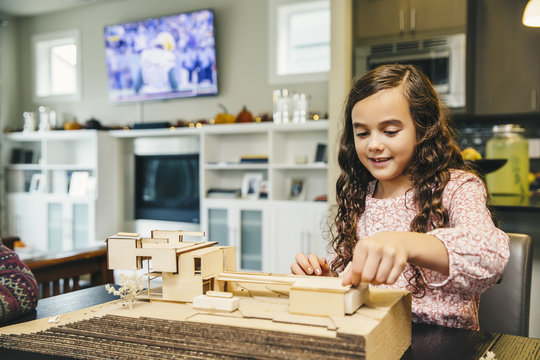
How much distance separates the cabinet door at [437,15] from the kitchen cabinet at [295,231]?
Result: 149 centimetres

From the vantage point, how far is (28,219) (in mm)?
5254

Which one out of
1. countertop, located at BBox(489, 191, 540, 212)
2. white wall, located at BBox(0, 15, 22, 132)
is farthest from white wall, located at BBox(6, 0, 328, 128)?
countertop, located at BBox(489, 191, 540, 212)

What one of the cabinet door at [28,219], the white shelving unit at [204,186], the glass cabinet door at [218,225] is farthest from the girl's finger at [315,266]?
the cabinet door at [28,219]

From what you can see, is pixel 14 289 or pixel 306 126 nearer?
pixel 14 289

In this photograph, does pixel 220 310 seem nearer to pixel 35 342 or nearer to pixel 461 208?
pixel 35 342

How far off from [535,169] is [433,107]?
2656mm

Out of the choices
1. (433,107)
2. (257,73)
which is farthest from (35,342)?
(257,73)

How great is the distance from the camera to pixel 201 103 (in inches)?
185

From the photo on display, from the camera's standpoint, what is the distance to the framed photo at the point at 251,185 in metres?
4.23

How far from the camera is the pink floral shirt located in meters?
0.71

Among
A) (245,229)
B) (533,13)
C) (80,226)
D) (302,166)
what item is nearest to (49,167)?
(80,226)

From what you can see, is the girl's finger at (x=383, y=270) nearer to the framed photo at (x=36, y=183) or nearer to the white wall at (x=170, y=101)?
the white wall at (x=170, y=101)

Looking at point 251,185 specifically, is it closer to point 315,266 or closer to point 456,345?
point 315,266

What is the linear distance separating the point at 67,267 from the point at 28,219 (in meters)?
3.27
